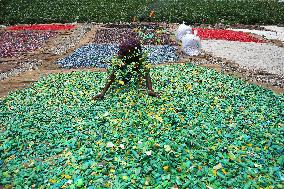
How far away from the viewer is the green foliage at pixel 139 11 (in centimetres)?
1800

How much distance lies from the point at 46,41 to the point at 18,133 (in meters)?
8.73

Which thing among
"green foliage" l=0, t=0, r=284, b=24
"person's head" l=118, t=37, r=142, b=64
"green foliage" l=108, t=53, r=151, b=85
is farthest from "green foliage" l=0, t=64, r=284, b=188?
"green foliage" l=0, t=0, r=284, b=24

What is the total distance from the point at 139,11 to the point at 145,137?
15.5 metres

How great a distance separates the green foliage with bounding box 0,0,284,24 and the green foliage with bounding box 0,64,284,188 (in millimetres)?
10888

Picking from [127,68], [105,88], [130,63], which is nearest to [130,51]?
[130,63]

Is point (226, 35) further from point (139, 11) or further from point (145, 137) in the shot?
point (145, 137)

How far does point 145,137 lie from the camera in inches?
212

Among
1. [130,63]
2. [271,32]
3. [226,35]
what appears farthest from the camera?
[271,32]

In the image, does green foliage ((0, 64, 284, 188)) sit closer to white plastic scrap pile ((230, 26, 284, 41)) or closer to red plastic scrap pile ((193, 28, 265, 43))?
red plastic scrap pile ((193, 28, 265, 43))

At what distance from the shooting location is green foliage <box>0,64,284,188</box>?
4.54 m

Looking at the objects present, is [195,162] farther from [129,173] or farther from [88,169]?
[88,169]

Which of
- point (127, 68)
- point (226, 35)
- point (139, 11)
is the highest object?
point (139, 11)

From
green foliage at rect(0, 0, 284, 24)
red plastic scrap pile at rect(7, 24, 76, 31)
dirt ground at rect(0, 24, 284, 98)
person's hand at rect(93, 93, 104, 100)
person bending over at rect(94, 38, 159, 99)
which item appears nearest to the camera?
person's hand at rect(93, 93, 104, 100)

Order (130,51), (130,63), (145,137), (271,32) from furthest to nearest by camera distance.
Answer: (271,32), (130,63), (130,51), (145,137)
